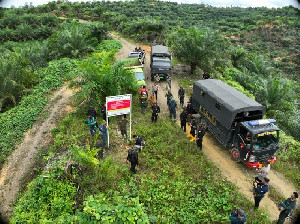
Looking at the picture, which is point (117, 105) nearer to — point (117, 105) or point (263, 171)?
point (117, 105)

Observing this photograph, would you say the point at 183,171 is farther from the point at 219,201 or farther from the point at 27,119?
the point at 27,119

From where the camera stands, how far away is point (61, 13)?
181 ft

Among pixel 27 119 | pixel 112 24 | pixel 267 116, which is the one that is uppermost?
pixel 112 24

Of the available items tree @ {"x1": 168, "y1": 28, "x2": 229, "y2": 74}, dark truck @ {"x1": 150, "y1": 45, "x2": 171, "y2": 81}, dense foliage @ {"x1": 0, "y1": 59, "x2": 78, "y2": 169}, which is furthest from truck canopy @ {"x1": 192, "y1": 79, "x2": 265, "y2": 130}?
dense foliage @ {"x1": 0, "y1": 59, "x2": 78, "y2": 169}

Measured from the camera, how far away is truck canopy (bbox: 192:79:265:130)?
10211 mm

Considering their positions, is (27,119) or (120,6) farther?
(120,6)

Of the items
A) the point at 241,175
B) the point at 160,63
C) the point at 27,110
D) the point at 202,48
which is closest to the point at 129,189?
the point at 241,175

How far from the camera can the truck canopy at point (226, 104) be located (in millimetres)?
10211

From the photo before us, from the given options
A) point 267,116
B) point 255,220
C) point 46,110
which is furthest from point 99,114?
point 267,116

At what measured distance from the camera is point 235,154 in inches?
418

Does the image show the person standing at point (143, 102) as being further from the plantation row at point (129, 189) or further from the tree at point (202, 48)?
the tree at point (202, 48)

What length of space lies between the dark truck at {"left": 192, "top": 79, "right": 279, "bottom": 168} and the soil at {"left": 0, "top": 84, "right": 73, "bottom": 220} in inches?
331

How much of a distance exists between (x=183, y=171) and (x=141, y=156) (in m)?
2.02

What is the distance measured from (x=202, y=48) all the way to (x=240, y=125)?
35.4 ft
